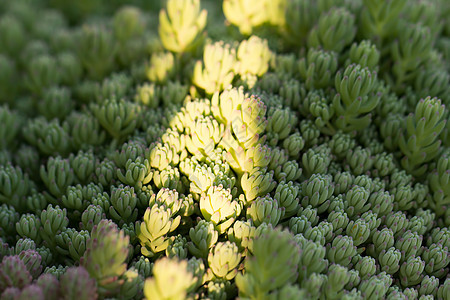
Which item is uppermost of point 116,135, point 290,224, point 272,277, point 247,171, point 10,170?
point 116,135

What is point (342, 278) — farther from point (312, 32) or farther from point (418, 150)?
point (312, 32)

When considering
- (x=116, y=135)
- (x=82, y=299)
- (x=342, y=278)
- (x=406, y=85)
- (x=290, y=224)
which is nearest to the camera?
(x=82, y=299)

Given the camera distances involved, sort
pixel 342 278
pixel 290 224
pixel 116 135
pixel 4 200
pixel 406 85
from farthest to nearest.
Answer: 1. pixel 406 85
2. pixel 116 135
3. pixel 4 200
4. pixel 290 224
5. pixel 342 278

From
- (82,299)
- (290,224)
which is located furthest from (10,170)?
(290,224)

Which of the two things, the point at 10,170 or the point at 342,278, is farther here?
the point at 10,170

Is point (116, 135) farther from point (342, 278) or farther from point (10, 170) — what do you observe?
point (342, 278)

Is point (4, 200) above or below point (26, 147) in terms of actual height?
below

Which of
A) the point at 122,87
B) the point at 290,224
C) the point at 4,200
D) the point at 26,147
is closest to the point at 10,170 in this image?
the point at 4,200
